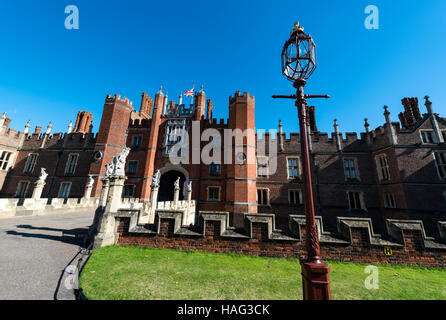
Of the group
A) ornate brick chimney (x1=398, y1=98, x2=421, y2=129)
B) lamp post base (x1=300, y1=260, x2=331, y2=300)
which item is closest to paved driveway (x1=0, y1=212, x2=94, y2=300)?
lamp post base (x1=300, y1=260, x2=331, y2=300)

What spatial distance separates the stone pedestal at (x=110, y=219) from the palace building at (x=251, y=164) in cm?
1107

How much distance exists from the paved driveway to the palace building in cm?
1181

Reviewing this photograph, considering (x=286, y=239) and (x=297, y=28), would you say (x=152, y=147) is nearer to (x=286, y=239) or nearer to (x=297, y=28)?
(x=286, y=239)

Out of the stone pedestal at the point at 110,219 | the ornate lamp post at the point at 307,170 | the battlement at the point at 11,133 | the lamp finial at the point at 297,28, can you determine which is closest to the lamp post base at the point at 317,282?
the ornate lamp post at the point at 307,170

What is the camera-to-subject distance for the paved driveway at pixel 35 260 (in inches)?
122

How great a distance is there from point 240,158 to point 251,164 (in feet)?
4.07

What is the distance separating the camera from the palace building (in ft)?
46.0

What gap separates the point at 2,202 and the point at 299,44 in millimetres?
15693

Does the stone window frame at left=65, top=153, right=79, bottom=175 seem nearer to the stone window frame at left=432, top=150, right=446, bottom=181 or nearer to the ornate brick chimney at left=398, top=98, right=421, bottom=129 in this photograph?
the ornate brick chimney at left=398, top=98, right=421, bottom=129

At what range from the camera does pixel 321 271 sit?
2168 millimetres

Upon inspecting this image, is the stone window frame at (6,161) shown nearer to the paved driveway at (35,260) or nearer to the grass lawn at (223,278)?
the paved driveway at (35,260)

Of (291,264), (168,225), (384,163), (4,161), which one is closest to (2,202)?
(168,225)

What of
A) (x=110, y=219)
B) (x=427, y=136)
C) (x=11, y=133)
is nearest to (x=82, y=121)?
(x=11, y=133)
